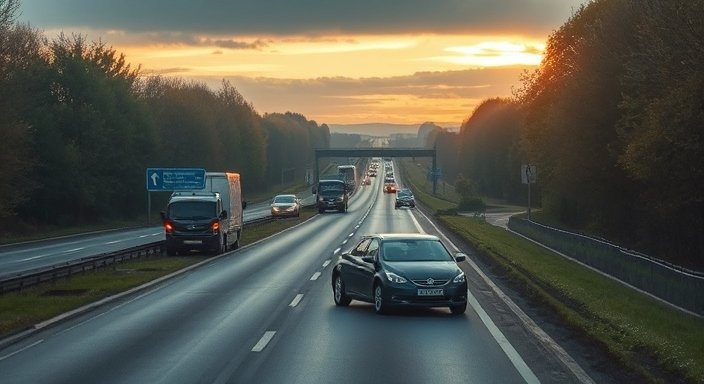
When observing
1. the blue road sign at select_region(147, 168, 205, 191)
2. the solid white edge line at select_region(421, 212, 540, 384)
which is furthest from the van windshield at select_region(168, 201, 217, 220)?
the blue road sign at select_region(147, 168, 205, 191)

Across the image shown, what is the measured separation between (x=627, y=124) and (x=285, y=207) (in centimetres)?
4446

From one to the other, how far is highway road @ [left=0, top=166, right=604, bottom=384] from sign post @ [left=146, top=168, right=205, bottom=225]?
39.3m

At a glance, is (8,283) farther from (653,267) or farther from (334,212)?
(334,212)

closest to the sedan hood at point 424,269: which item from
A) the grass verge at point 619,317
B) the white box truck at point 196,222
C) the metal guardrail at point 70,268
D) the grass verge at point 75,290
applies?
the grass verge at point 619,317

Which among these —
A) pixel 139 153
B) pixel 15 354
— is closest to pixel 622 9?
pixel 15 354

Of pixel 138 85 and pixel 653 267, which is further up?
pixel 138 85

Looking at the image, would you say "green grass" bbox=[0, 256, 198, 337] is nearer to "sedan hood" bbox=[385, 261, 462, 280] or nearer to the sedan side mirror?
the sedan side mirror

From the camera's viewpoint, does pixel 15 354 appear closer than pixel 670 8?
Yes

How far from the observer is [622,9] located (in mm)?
49438

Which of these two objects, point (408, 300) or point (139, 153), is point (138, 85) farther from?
point (408, 300)

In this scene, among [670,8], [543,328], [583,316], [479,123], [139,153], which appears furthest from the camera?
[479,123]

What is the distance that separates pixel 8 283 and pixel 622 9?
3362 centimetres

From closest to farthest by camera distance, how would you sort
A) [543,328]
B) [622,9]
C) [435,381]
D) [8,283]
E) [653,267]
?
[435,381]
[543,328]
[8,283]
[653,267]
[622,9]

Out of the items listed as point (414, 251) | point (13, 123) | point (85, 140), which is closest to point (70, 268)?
point (414, 251)
